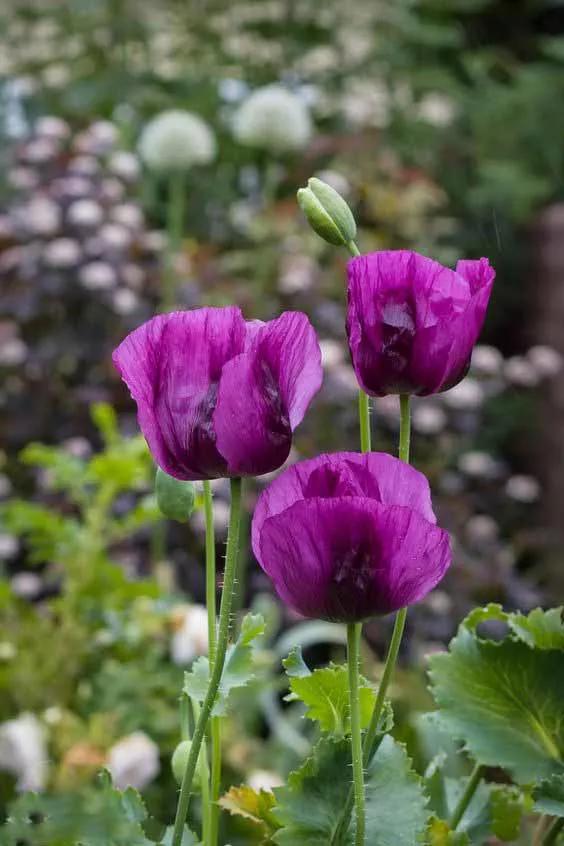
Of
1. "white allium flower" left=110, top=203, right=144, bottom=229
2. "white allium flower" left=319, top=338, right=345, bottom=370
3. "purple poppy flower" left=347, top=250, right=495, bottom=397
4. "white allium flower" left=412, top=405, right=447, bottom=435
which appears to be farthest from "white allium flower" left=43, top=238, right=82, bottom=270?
"purple poppy flower" left=347, top=250, right=495, bottom=397

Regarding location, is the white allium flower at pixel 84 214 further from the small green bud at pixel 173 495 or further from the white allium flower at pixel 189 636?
the small green bud at pixel 173 495

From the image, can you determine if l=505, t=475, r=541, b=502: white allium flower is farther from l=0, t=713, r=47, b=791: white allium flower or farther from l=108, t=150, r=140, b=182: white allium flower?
l=0, t=713, r=47, b=791: white allium flower

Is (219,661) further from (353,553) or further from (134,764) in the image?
Answer: (134,764)

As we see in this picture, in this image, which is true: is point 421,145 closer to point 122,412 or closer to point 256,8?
point 256,8

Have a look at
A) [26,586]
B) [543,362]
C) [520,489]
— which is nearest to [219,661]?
[26,586]

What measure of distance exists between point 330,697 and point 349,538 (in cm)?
7

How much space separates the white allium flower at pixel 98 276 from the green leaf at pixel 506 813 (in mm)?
1796

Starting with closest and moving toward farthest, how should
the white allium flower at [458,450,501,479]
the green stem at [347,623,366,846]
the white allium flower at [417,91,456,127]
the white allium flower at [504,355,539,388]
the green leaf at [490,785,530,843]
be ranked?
the green stem at [347,623,366,846]
the green leaf at [490,785,530,843]
the white allium flower at [458,450,501,479]
the white allium flower at [504,355,539,388]
the white allium flower at [417,91,456,127]

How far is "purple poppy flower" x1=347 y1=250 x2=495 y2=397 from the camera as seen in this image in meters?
0.35

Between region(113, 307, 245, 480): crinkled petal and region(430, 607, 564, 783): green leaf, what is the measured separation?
0.12 m

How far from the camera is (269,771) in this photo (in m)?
1.21

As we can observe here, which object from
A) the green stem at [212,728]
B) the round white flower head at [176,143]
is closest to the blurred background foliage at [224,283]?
the round white flower head at [176,143]

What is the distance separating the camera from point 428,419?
7.97 ft

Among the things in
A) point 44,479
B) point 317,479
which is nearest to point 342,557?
point 317,479
